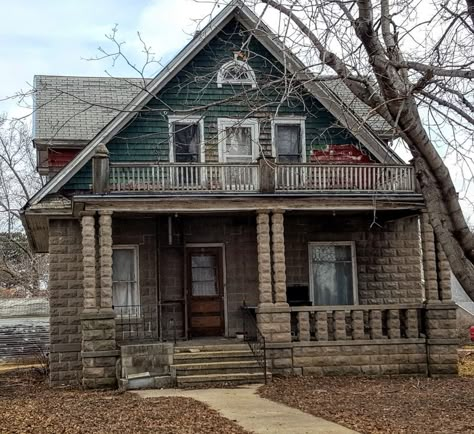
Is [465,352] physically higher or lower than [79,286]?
lower

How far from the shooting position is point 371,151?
1884 cm

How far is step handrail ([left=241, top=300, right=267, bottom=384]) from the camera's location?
1582 cm

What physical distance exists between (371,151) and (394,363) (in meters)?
5.36

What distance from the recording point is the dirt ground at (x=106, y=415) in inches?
379

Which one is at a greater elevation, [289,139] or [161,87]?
[161,87]

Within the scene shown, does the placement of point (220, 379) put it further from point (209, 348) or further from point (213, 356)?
point (209, 348)

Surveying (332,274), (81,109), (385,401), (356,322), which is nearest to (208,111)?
(81,109)

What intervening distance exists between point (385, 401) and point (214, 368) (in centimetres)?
446

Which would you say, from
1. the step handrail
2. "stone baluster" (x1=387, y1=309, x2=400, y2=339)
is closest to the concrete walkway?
the step handrail

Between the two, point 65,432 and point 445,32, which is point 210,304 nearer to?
point 65,432

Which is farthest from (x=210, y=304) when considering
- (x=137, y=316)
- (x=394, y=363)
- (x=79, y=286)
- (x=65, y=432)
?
(x=65, y=432)

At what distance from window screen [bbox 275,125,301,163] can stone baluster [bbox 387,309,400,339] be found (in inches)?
180

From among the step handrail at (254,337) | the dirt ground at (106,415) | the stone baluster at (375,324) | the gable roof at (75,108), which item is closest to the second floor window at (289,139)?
the gable roof at (75,108)

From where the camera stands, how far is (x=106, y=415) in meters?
10.9
